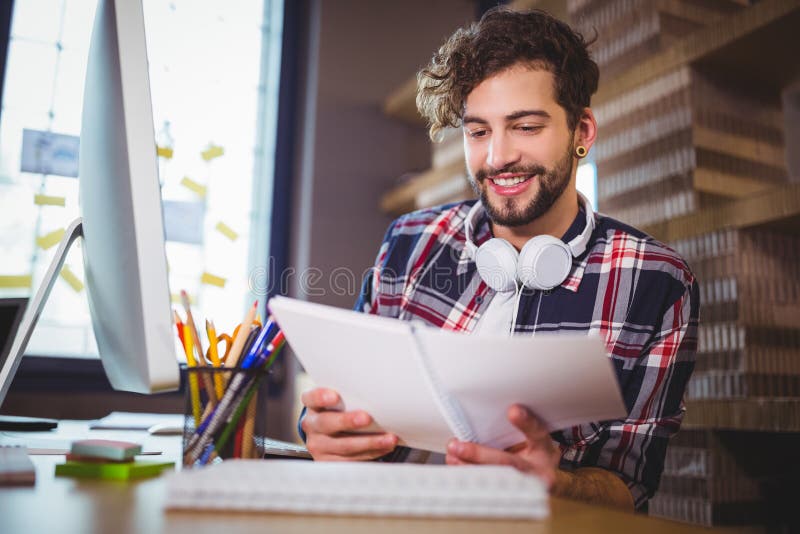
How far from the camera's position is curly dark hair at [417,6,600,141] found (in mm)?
1315

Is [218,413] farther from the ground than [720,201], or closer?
closer

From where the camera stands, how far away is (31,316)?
2.43 ft

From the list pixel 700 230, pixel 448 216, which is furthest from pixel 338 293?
pixel 700 230

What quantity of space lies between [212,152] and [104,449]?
2.22 meters

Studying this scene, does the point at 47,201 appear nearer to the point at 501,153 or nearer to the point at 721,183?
the point at 501,153

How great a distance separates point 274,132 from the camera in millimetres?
2850

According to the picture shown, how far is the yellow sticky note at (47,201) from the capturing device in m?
2.28

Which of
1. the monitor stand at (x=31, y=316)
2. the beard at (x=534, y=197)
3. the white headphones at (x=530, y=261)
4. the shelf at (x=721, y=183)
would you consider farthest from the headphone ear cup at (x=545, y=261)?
the monitor stand at (x=31, y=316)

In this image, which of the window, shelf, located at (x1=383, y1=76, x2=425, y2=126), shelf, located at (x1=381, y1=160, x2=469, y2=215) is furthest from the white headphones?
shelf, located at (x1=383, y1=76, x2=425, y2=126)

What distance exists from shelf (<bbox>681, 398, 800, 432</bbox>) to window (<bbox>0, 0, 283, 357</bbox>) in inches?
66.2

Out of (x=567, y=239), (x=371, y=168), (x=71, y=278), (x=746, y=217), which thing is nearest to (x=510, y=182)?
(x=567, y=239)

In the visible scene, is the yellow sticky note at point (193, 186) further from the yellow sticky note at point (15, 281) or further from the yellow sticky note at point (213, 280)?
the yellow sticky note at point (15, 281)

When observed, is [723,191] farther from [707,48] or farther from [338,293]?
[338,293]

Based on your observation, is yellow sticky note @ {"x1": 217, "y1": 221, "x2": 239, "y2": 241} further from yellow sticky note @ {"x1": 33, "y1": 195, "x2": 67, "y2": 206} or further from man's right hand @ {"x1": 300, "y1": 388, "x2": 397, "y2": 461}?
man's right hand @ {"x1": 300, "y1": 388, "x2": 397, "y2": 461}
